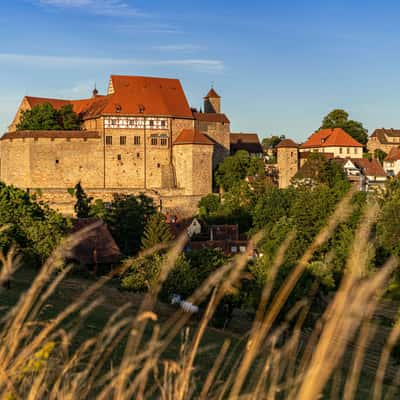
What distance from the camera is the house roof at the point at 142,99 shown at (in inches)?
2308

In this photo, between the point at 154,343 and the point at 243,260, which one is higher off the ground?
the point at 243,260

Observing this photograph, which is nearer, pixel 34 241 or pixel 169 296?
pixel 169 296

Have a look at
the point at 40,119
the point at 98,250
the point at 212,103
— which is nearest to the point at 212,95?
the point at 212,103

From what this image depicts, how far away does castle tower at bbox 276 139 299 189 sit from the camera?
63750mm

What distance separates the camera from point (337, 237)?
37469mm

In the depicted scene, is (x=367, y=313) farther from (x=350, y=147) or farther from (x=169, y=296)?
(x=350, y=147)

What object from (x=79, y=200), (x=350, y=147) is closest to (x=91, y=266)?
(x=79, y=200)

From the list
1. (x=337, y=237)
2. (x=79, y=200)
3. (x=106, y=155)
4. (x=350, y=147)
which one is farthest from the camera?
(x=350, y=147)

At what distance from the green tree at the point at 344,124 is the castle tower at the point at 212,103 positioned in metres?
19.5

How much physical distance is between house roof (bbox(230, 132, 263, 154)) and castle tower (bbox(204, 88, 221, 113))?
4512mm

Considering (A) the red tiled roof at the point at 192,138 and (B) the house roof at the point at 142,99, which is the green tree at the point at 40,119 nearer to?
(B) the house roof at the point at 142,99

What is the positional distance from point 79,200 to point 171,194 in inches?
319

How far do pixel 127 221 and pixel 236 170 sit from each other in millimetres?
18771

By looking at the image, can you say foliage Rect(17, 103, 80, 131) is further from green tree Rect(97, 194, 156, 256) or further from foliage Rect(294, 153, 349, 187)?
foliage Rect(294, 153, 349, 187)
